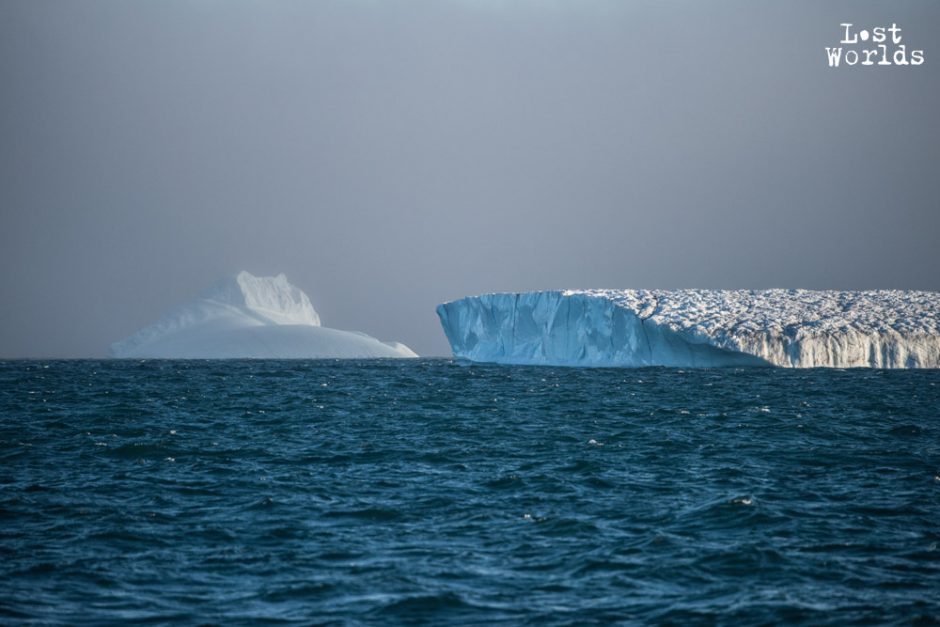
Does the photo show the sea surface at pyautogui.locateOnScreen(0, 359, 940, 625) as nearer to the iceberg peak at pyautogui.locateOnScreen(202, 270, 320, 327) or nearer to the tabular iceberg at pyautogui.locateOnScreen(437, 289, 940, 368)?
the tabular iceberg at pyautogui.locateOnScreen(437, 289, 940, 368)

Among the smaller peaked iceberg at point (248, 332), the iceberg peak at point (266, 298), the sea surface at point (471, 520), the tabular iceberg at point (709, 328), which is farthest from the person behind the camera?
the iceberg peak at point (266, 298)

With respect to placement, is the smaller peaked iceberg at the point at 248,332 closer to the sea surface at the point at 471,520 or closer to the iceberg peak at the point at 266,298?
the iceberg peak at the point at 266,298

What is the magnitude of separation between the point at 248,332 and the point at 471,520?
3748 inches

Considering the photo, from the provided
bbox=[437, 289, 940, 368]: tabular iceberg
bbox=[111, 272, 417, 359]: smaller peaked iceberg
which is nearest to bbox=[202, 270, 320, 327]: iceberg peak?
bbox=[111, 272, 417, 359]: smaller peaked iceberg

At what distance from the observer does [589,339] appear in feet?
179

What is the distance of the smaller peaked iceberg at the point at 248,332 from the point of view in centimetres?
10094

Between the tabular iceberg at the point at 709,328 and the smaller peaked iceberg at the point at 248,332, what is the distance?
42263 millimetres

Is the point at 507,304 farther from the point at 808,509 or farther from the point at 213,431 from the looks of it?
the point at 808,509

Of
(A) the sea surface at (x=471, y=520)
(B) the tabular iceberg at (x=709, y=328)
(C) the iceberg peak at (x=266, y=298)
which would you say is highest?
(C) the iceberg peak at (x=266, y=298)

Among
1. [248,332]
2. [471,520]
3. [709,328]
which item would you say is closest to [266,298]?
[248,332]

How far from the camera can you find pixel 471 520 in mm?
11633

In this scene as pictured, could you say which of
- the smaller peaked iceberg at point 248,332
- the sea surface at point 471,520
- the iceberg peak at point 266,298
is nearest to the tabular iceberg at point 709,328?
the sea surface at point 471,520

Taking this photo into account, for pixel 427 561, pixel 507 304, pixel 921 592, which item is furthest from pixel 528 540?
pixel 507 304

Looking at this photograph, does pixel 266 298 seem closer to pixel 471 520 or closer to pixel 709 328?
pixel 709 328
